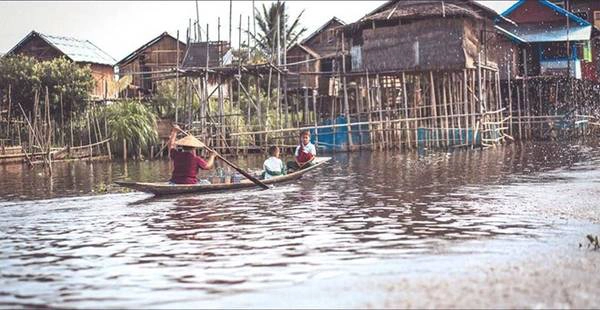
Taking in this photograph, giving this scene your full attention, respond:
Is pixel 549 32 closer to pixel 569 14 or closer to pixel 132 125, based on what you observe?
pixel 569 14

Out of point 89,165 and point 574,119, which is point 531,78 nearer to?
point 574,119

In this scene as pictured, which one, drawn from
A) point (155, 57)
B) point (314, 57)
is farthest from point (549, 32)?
point (155, 57)

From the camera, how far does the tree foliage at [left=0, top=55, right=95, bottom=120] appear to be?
1324 inches

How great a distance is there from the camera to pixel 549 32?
125 ft

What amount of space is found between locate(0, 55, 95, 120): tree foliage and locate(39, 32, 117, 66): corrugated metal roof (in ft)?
22.0

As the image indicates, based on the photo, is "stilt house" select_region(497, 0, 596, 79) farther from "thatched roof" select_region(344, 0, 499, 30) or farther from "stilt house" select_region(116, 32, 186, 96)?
"stilt house" select_region(116, 32, 186, 96)

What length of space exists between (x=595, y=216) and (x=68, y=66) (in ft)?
90.7

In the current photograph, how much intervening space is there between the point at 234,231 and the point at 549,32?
30284 millimetres

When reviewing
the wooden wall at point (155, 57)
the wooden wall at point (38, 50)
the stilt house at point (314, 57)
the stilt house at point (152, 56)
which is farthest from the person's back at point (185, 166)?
the wooden wall at point (155, 57)

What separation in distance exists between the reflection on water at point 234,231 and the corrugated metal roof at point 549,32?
57.7 feet

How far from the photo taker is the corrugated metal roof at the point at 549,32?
121 feet

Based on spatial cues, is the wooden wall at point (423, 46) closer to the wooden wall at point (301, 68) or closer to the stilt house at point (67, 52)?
the wooden wall at point (301, 68)

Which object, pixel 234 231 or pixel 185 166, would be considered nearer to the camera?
pixel 234 231

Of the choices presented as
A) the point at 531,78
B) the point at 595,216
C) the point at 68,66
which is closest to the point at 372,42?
the point at 531,78
